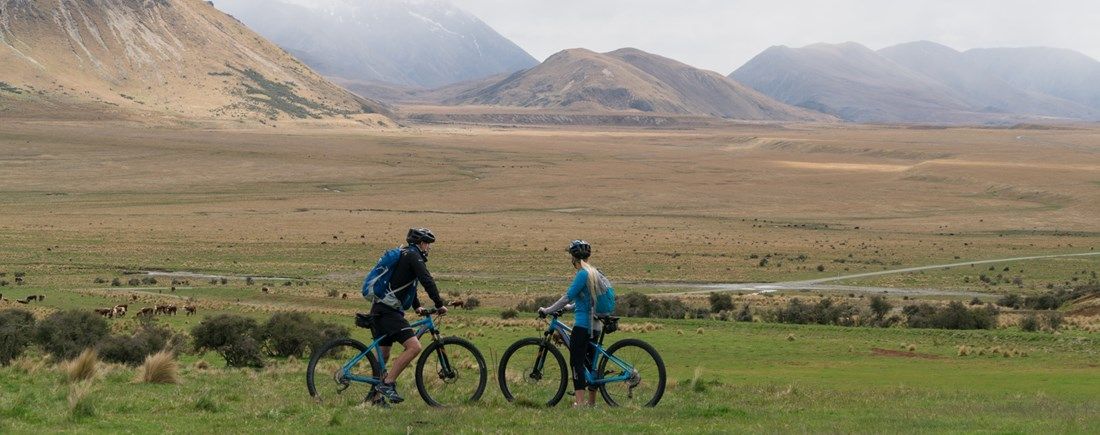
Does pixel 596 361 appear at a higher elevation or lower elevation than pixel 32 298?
higher

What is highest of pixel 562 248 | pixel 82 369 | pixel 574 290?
pixel 574 290

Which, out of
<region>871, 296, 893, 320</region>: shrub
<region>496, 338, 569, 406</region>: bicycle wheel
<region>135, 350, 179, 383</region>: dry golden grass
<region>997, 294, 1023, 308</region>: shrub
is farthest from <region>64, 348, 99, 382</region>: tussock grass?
<region>997, 294, 1023, 308</region>: shrub

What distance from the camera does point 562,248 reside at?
2761 inches

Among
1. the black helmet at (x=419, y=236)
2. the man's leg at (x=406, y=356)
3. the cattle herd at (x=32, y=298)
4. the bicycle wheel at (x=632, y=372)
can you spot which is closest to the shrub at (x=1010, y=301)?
the bicycle wheel at (x=632, y=372)

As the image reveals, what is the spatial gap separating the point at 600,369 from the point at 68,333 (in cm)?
1262

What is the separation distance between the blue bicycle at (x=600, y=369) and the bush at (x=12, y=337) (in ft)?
32.3

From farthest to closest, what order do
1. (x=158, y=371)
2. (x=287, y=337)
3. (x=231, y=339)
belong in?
1. (x=287, y=337)
2. (x=231, y=339)
3. (x=158, y=371)

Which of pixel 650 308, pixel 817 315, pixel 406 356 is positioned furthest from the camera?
pixel 650 308

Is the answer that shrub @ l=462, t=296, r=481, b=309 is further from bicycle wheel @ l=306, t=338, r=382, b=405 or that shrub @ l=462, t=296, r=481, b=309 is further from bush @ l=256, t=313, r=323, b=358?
bicycle wheel @ l=306, t=338, r=382, b=405

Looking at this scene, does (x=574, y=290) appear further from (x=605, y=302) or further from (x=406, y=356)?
(x=406, y=356)

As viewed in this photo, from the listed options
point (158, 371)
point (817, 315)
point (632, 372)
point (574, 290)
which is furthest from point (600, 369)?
point (817, 315)

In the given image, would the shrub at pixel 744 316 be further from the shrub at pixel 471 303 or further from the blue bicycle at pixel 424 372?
the blue bicycle at pixel 424 372

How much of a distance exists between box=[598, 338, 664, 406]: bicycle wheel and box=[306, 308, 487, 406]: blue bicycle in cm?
145

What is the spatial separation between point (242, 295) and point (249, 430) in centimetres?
3352
